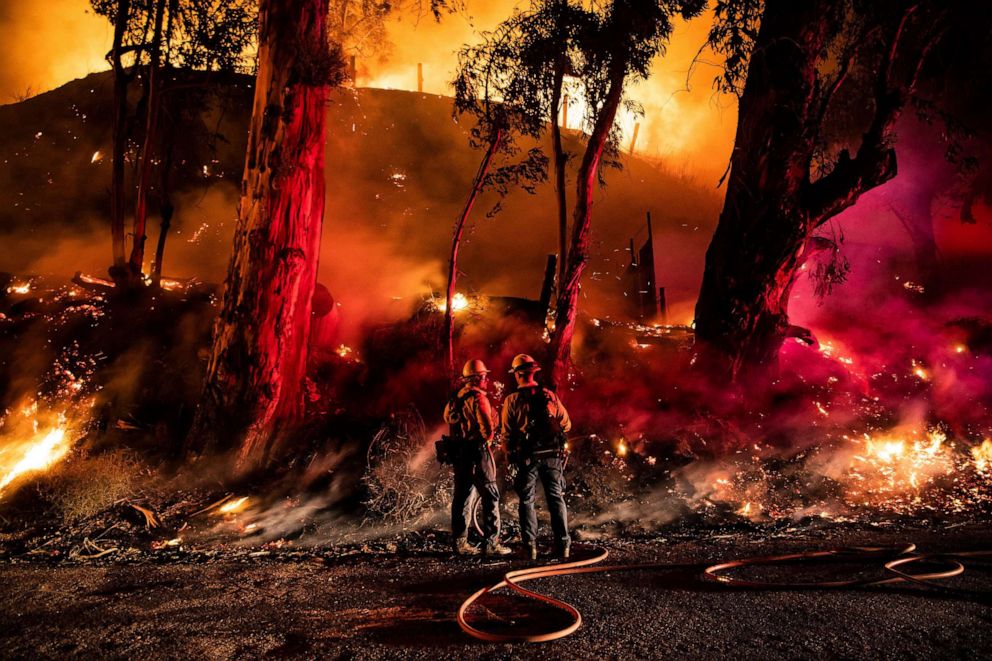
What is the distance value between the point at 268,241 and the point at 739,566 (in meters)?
6.98

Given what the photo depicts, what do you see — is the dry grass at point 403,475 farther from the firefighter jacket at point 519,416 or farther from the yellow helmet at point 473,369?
the yellow helmet at point 473,369

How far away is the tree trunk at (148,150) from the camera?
10.9 meters

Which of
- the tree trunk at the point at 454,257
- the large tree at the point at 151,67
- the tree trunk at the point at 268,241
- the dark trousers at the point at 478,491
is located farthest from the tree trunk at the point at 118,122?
the dark trousers at the point at 478,491

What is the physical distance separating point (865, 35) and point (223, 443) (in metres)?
12.2

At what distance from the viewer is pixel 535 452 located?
6.06m

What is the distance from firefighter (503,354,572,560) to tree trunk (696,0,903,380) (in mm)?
5522

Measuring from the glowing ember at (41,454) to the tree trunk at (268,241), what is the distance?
198 centimetres

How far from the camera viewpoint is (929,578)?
15.2 feet

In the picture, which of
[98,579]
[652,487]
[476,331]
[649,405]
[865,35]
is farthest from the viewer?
[476,331]

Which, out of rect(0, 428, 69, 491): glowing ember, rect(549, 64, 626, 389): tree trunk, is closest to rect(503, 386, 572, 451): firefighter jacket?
rect(549, 64, 626, 389): tree trunk

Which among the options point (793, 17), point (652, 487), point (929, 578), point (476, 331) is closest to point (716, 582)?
point (929, 578)

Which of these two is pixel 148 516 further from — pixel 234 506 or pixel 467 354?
pixel 467 354

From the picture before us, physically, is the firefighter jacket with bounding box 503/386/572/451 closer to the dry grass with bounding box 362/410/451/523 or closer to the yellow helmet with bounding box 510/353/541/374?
the yellow helmet with bounding box 510/353/541/374

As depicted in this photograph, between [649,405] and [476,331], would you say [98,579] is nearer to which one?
[476,331]
